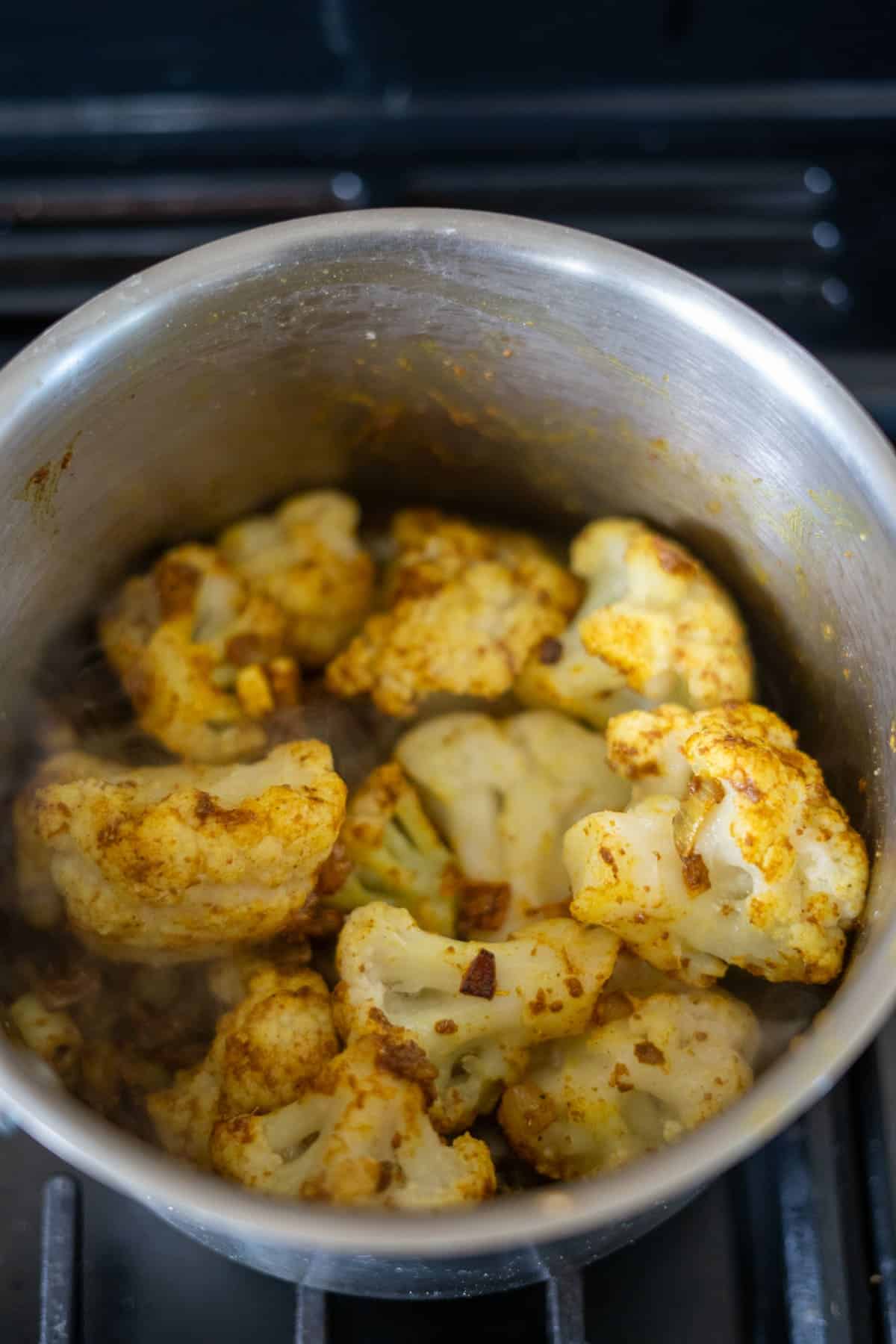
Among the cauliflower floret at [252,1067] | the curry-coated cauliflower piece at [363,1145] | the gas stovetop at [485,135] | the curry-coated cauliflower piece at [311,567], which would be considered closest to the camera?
the curry-coated cauliflower piece at [363,1145]

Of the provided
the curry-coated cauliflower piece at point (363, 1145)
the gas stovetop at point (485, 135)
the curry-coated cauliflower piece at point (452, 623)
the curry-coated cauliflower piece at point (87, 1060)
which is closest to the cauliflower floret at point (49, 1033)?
the curry-coated cauliflower piece at point (87, 1060)

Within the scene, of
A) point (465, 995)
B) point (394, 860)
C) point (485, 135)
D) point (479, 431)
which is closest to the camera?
point (465, 995)

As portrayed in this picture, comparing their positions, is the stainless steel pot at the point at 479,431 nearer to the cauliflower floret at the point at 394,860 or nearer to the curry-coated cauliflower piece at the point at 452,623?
the curry-coated cauliflower piece at the point at 452,623

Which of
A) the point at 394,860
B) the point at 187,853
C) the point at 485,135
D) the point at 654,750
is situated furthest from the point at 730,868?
the point at 485,135

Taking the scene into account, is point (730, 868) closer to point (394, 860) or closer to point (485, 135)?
point (394, 860)

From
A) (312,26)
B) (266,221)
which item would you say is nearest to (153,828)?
(266,221)

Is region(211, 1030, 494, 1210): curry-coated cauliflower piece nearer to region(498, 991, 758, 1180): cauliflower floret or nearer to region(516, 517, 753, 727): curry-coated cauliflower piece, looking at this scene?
region(498, 991, 758, 1180): cauliflower floret
